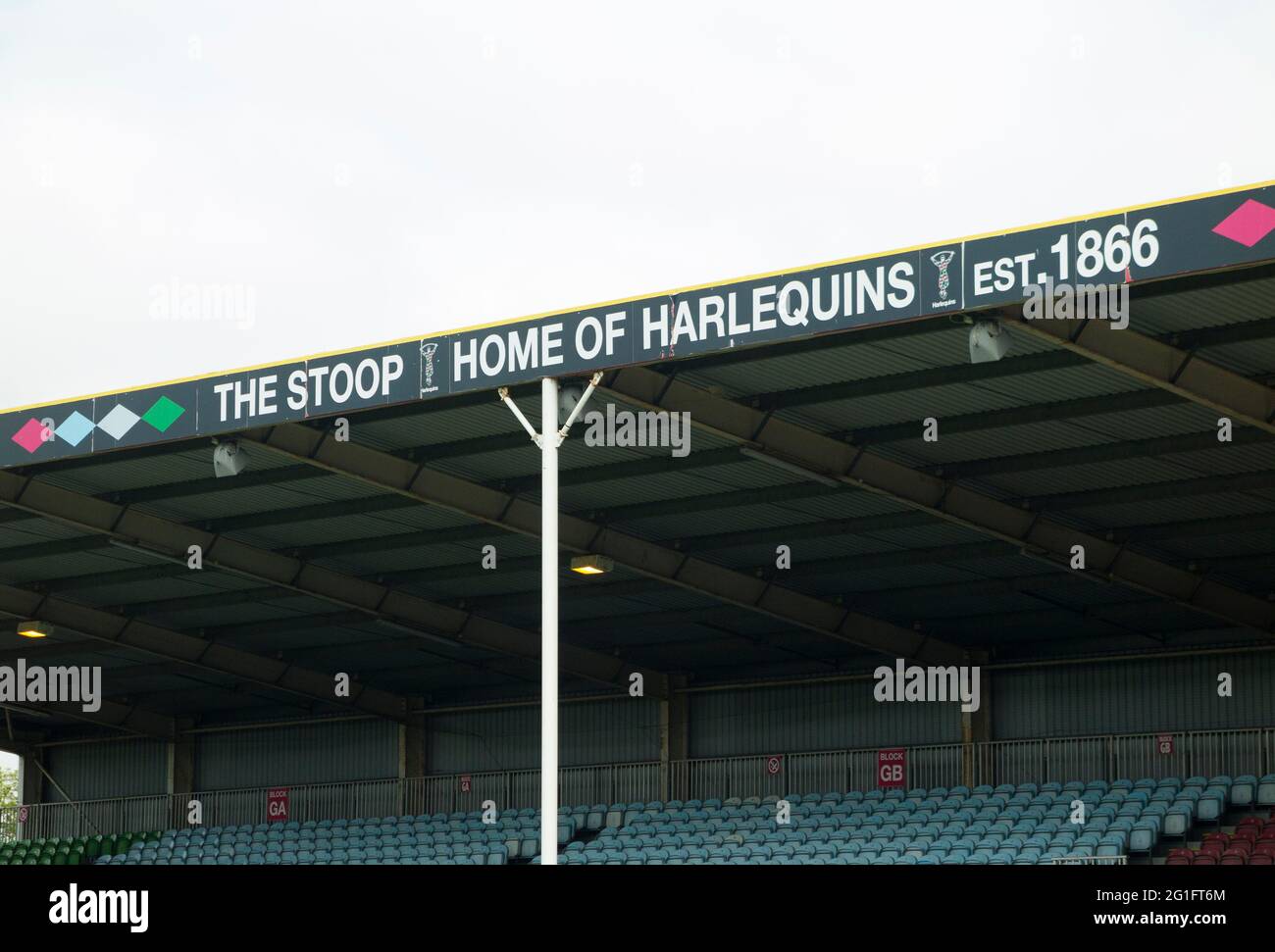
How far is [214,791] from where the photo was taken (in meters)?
44.4

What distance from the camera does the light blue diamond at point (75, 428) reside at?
25.2 meters

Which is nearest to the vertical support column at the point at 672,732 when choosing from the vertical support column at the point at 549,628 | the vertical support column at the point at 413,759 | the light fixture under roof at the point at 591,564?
the vertical support column at the point at 413,759

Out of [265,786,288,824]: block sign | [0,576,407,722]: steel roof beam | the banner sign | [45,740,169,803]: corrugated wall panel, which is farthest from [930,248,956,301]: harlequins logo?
[45,740,169,803]: corrugated wall panel

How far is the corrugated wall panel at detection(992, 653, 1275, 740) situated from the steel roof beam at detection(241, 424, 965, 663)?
1.44m

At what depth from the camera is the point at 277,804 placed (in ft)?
141

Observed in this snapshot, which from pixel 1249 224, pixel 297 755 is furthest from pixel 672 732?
pixel 1249 224

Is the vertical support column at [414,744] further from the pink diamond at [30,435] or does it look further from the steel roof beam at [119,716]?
the pink diamond at [30,435]

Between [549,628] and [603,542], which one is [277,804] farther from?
[549,628]

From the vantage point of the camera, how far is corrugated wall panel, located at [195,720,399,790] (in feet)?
139

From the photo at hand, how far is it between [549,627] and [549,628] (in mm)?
11

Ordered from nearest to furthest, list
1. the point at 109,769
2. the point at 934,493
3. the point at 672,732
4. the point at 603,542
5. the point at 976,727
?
the point at 934,493, the point at 603,542, the point at 976,727, the point at 672,732, the point at 109,769

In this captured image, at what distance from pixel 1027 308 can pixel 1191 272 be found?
6.40ft

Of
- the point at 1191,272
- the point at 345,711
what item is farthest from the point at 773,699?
the point at 1191,272
